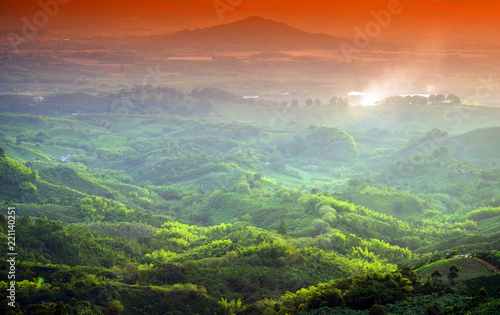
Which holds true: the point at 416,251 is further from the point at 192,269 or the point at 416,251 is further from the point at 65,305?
the point at 65,305

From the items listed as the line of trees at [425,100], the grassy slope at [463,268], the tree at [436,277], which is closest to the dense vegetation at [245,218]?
the grassy slope at [463,268]

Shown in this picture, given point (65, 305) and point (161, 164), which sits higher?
point (161, 164)

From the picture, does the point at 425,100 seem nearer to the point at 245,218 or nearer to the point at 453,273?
the point at 245,218

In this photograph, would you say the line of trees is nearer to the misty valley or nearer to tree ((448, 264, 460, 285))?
the misty valley

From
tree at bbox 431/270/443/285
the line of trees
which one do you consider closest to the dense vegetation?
tree at bbox 431/270/443/285

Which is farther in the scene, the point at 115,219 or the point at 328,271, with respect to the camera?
the point at 115,219

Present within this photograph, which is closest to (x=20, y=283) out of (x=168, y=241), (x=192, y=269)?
(x=192, y=269)

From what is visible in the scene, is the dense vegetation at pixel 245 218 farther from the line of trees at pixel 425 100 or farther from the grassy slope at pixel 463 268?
the line of trees at pixel 425 100

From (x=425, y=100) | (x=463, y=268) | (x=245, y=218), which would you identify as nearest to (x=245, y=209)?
(x=245, y=218)
